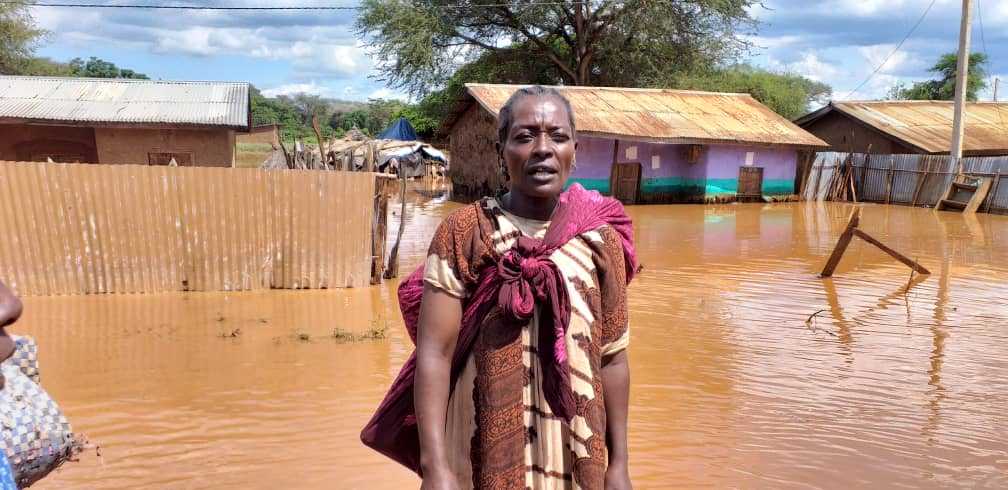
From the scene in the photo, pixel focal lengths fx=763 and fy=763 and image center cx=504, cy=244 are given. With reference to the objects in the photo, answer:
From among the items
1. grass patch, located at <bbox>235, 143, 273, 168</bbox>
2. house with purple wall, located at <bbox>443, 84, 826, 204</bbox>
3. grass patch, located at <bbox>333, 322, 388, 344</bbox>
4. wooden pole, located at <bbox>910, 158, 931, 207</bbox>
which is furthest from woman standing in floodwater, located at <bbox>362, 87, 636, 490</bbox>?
grass patch, located at <bbox>235, 143, 273, 168</bbox>

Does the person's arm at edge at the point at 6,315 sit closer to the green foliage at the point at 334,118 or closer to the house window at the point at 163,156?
the house window at the point at 163,156

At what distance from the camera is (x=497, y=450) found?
1.85 metres

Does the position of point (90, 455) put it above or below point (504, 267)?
below

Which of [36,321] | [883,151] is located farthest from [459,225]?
[883,151]

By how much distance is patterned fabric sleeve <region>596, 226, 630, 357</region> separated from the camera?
1931mm

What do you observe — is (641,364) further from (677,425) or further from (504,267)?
(504,267)

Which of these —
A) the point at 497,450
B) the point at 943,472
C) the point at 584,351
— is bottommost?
the point at 943,472

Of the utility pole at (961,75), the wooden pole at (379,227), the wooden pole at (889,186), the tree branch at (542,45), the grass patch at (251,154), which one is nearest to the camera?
the wooden pole at (379,227)

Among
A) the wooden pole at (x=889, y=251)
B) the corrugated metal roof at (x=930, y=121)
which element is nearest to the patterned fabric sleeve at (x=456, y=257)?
the wooden pole at (x=889, y=251)

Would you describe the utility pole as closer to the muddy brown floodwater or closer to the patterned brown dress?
the muddy brown floodwater

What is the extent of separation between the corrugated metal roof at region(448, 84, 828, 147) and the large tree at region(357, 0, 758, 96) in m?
7.08

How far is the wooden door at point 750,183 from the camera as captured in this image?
22.9m

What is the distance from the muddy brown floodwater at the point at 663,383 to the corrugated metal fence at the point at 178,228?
258 mm

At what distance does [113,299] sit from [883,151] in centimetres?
2309
